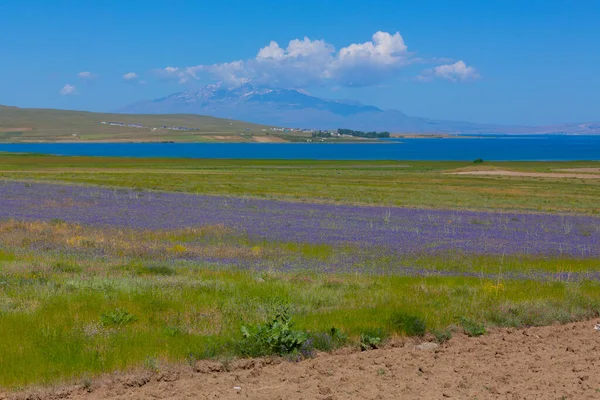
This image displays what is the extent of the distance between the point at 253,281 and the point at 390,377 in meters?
7.38

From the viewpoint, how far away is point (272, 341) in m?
11.7

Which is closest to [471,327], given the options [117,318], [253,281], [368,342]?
[368,342]

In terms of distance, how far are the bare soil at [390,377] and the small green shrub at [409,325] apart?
708 millimetres

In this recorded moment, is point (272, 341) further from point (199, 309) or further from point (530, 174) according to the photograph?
point (530, 174)

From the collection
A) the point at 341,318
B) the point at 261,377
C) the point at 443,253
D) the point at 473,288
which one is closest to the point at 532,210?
the point at 443,253

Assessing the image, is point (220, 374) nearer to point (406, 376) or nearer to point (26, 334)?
point (406, 376)

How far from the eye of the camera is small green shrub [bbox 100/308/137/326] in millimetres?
12672

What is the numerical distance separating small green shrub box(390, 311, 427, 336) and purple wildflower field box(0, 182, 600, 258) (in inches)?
414

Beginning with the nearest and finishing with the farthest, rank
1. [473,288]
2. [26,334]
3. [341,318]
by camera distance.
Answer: [26,334] < [341,318] < [473,288]

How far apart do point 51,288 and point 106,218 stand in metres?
18.3

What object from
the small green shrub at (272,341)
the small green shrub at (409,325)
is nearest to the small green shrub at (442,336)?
the small green shrub at (409,325)

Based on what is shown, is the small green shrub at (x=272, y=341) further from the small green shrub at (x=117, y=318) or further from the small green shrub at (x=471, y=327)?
the small green shrub at (x=471, y=327)

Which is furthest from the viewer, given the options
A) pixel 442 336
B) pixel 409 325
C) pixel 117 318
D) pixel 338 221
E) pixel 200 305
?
pixel 338 221

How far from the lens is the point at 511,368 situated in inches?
431
